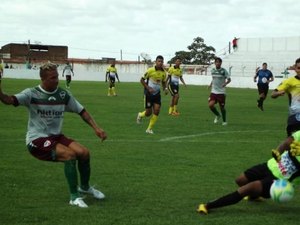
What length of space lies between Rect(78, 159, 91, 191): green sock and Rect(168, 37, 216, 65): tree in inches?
3437

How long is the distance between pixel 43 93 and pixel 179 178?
2.67m

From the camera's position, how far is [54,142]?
693 centimetres

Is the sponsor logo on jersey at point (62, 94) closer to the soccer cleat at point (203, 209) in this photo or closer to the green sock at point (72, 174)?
the green sock at point (72, 174)

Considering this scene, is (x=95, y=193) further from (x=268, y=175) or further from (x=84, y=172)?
(x=268, y=175)

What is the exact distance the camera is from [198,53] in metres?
96.4

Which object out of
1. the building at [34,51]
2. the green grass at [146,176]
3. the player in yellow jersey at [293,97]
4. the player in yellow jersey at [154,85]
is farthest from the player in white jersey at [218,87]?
the building at [34,51]

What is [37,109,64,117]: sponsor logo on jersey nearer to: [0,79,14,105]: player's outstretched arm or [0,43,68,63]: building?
[0,79,14,105]: player's outstretched arm

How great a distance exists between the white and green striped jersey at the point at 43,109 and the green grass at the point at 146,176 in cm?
85

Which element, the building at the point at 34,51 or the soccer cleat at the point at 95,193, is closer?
the soccer cleat at the point at 95,193

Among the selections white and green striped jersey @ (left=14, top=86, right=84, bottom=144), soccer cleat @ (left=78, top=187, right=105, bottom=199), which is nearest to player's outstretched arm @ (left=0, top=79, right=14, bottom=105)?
white and green striped jersey @ (left=14, top=86, right=84, bottom=144)

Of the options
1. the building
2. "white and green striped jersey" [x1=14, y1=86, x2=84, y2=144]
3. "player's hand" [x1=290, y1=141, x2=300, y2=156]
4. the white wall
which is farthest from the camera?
the building

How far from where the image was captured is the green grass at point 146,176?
253 inches

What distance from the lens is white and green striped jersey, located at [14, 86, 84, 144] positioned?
22.8 ft

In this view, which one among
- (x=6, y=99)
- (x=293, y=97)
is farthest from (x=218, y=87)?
(x=6, y=99)
